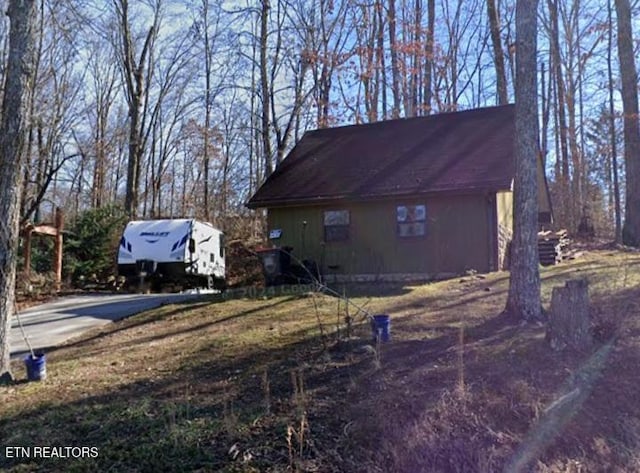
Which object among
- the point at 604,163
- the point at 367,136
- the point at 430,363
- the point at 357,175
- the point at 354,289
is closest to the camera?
the point at 430,363

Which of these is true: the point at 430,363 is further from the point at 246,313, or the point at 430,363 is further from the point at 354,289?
the point at 354,289

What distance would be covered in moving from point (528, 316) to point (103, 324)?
718 centimetres

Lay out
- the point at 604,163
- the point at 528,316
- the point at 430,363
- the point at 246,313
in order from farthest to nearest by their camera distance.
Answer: the point at 604,163, the point at 246,313, the point at 528,316, the point at 430,363

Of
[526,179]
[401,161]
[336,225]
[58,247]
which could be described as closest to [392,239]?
[336,225]

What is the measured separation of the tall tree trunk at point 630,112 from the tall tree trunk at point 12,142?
15.7 m

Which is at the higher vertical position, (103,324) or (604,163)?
(604,163)

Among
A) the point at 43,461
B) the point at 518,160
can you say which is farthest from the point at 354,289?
the point at 43,461

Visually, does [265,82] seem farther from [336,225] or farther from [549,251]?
[549,251]

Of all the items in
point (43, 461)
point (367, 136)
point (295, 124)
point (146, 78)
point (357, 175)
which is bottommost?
point (43, 461)

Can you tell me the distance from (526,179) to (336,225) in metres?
8.28

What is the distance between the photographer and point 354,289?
479 inches

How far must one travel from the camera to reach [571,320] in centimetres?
514

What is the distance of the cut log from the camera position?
5109 millimetres

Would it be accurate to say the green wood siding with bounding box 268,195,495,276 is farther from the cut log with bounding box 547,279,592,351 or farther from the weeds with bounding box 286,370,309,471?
the weeds with bounding box 286,370,309,471
